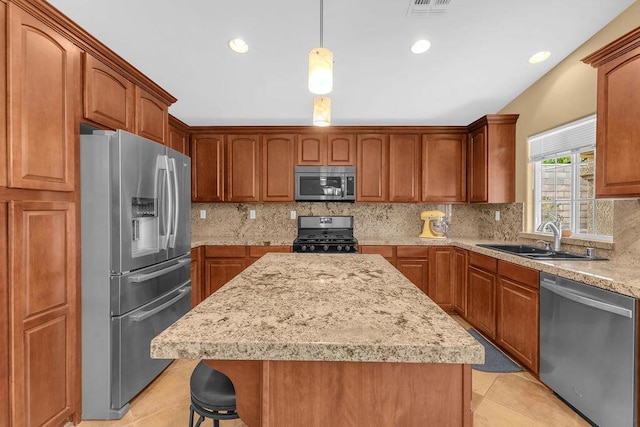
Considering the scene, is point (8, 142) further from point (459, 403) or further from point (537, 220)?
point (537, 220)

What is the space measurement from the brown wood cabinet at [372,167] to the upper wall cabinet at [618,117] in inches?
83.4

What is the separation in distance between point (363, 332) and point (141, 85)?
2535mm

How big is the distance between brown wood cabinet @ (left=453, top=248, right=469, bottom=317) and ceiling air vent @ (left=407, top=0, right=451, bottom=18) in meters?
2.35

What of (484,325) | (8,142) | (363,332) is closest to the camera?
(363,332)

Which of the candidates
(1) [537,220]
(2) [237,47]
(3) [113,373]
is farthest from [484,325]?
(2) [237,47]

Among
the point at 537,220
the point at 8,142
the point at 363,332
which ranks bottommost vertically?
the point at 363,332

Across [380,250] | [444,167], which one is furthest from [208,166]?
[444,167]

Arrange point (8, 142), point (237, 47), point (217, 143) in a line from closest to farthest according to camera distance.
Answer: point (8, 142)
point (237, 47)
point (217, 143)

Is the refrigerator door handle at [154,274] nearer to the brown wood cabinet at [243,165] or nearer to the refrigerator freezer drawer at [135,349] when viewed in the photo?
the refrigerator freezer drawer at [135,349]

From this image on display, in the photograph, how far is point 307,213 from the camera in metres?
4.23

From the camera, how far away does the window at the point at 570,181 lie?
258 cm

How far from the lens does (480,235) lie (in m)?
4.14

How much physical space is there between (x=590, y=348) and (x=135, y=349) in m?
2.83

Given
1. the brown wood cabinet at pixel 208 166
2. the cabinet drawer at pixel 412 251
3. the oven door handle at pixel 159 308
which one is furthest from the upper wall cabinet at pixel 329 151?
the oven door handle at pixel 159 308
